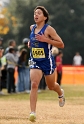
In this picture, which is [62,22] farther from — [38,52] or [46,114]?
[38,52]

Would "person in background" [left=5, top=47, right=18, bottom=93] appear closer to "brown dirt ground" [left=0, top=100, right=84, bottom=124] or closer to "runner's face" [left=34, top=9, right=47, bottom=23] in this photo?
"brown dirt ground" [left=0, top=100, right=84, bottom=124]

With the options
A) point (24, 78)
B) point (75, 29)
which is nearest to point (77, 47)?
point (75, 29)

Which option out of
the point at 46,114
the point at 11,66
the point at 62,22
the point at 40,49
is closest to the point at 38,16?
the point at 40,49

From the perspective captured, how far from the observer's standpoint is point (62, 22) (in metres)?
75.6

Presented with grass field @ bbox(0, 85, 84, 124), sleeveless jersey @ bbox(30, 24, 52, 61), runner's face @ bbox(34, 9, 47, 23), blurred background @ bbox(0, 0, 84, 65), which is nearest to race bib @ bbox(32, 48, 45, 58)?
sleeveless jersey @ bbox(30, 24, 52, 61)

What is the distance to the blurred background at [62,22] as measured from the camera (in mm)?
74312

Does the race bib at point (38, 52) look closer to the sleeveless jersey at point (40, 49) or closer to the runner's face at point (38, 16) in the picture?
the sleeveless jersey at point (40, 49)

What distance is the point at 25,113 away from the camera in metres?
11.6

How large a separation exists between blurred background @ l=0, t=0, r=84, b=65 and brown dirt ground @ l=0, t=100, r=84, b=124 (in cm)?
6027

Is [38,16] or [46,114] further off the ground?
[38,16]

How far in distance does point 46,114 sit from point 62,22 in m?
64.6

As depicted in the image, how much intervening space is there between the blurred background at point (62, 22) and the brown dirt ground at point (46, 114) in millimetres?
60267

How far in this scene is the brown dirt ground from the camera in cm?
1005

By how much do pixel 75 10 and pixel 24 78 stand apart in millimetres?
56920
